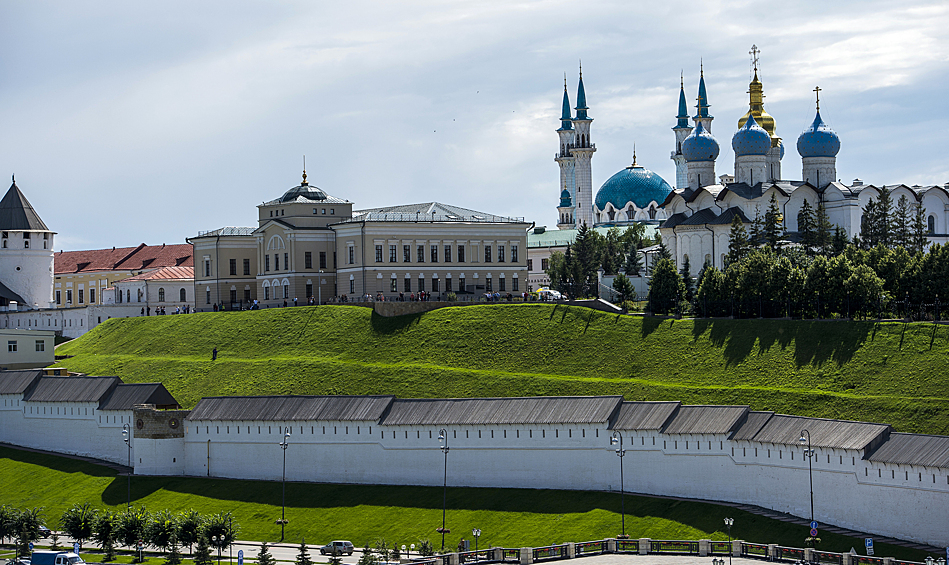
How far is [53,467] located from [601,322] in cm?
3502

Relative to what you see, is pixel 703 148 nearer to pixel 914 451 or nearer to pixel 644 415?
pixel 644 415

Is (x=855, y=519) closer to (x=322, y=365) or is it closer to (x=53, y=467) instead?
(x=322, y=365)

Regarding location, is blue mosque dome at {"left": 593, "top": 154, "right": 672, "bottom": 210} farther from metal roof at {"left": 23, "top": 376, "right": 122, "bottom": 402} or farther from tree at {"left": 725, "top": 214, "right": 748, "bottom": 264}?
metal roof at {"left": 23, "top": 376, "right": 122, "bottom": 402}

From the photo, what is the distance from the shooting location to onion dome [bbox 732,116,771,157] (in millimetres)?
103750

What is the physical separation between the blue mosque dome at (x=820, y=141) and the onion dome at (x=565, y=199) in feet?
223

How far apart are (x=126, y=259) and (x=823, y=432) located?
97.2 meters

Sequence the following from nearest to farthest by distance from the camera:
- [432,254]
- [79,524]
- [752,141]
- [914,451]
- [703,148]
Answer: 1. [914,451]
2. [79,524]
3. [432,254]
4. [752,141]
5. [703,148]

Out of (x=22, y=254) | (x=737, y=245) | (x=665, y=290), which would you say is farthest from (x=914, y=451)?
(x=22, y=254)

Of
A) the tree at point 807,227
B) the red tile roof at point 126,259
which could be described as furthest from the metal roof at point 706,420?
the red tile roof at point 126,259

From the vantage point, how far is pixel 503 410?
68.4 m

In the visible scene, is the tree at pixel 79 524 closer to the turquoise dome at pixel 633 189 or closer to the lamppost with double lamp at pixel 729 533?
the lamppost with double lamp at pixel 729 533

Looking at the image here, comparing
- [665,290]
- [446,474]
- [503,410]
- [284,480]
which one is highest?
[665,290]

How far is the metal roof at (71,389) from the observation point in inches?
3118

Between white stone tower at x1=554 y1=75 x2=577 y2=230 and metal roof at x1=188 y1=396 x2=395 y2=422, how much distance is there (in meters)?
94.9
